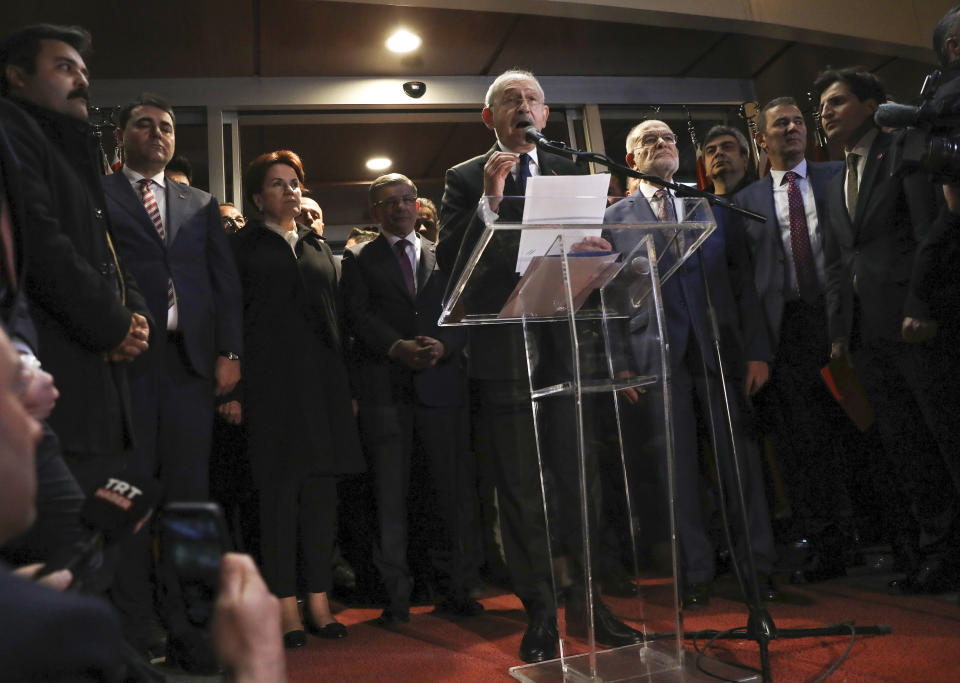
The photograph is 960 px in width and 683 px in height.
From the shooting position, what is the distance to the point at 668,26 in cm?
556

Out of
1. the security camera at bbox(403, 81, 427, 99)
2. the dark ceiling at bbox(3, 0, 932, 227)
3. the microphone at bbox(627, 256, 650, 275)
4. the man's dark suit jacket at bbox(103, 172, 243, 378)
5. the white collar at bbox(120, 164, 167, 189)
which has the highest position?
the dark ceiling at bbox(3, 0, 932, 227)

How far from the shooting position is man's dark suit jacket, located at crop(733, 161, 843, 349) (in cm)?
304

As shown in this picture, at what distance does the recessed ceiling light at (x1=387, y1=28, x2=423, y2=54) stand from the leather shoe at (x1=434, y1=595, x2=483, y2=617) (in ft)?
12.4

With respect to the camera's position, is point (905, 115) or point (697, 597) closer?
point (905, 115)

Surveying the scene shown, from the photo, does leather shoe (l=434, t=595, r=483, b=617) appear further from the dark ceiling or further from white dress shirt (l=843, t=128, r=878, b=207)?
the dark ceiling

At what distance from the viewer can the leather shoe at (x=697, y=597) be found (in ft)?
8.10

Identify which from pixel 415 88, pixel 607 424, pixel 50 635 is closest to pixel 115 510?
pixel 50 635

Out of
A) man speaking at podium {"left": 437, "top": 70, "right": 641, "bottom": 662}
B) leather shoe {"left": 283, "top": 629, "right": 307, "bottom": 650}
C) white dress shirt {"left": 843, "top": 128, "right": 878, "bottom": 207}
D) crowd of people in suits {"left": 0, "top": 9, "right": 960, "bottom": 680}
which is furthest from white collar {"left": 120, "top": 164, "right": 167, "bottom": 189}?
white dress shirt {"left": 843, "top": 128, "right": 878, "bottom": 207}

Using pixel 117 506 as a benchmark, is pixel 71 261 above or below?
above

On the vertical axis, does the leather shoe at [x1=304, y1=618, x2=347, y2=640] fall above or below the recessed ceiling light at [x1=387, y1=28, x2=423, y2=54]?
below

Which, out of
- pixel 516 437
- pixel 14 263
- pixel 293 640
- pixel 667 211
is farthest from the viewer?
pixel 293 640

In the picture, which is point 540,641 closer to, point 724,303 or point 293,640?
point 293,640

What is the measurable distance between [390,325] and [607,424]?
4.69ft

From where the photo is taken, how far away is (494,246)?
1.72m
